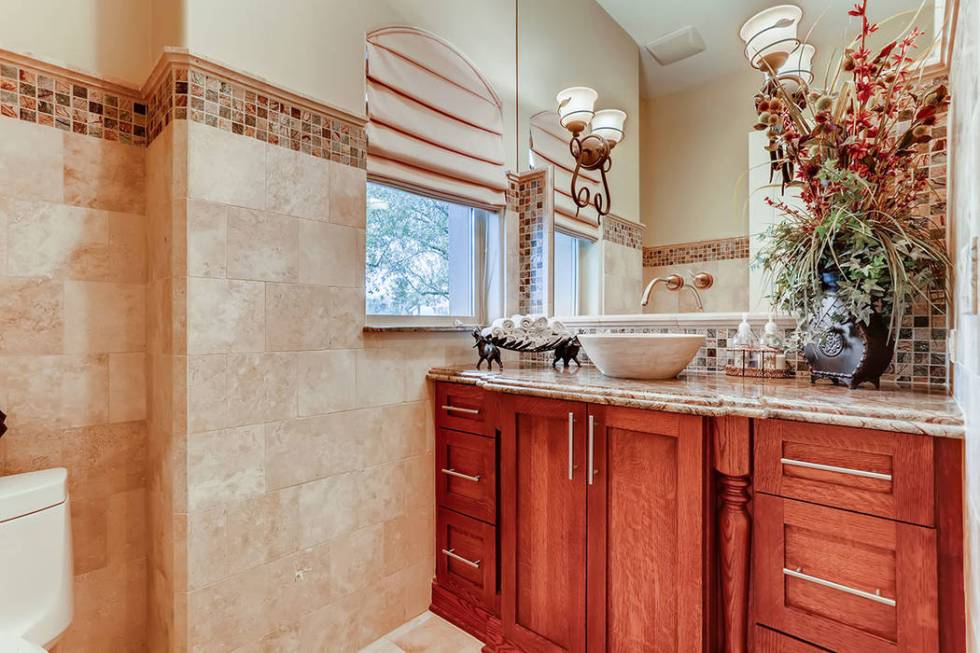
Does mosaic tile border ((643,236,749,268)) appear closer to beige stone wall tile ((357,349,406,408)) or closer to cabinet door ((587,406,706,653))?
cabinet door ((587,406,706,653))

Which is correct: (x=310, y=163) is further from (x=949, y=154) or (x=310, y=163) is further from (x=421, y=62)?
(x=949, y=154)

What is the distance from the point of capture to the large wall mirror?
1655 millimetres

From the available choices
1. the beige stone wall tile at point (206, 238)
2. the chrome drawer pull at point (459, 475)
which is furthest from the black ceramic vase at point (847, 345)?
the beige stone wall tile at point (206, 238)

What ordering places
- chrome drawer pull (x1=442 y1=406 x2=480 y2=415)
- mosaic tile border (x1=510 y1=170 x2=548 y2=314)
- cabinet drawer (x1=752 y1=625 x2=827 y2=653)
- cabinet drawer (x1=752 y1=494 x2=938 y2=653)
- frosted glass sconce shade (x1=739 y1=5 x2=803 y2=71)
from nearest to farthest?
cabinet drawer (x1=752 y1=494 x2=938 y2=653) → cabinet drawer (x1=752 y1=625 x2=827 y2=653) → frosted glass sconce shade (x1=739 y1=5 x2=803 y2=71) → chrome drawer pull (x1=442 y1=406 x2=480 y2=415) → mosaic tile border (x1=510 y1=170 x2=548 y2=314)

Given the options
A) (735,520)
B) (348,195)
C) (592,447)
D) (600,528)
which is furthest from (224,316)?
(735,520)

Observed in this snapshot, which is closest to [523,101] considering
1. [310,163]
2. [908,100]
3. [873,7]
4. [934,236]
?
[310,163]

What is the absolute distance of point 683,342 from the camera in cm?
154

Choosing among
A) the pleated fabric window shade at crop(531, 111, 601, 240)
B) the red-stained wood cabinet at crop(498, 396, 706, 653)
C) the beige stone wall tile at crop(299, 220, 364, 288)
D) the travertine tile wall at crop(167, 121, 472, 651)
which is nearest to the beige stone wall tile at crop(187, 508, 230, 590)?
the travertine tile wall at crop(167, 121, 472, 651)

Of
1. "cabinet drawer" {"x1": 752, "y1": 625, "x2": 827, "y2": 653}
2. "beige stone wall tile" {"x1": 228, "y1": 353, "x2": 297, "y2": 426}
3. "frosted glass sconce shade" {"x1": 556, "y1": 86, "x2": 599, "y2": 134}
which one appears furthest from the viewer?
"frosted glass sconce shade" {"x1": 556, "y1": 86, "x2": 599, "y2": 134}

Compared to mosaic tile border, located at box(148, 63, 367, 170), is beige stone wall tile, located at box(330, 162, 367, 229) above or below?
below

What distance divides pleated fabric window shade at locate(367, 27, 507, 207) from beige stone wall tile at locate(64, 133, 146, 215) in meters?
0.74

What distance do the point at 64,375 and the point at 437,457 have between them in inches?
48.5

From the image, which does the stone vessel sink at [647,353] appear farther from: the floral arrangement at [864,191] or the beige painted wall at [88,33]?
the beige painted wall at [88,33]

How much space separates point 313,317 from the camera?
162cm
